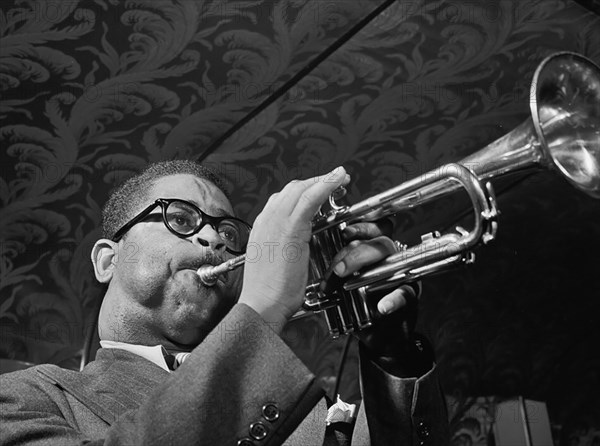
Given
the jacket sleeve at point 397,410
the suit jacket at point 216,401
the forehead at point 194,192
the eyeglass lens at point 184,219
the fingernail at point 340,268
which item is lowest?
the jacket sleeve at point 397,410

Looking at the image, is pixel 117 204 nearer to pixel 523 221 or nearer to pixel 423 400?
pixel 423 400

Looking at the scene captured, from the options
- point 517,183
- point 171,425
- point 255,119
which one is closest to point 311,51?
point 255,119

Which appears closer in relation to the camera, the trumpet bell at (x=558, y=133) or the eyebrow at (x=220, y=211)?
the trumpet bell at (x=558, y=133)

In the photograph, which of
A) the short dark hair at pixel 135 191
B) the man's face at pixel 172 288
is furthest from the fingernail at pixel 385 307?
the short dark hair at pixel 135 191

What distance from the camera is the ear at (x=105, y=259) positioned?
1.75 m

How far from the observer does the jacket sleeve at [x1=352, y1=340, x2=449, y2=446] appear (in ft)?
4.36

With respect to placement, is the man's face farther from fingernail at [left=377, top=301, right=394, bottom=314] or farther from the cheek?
fingernail at [left=377, top=301, right=394, bottom=314]

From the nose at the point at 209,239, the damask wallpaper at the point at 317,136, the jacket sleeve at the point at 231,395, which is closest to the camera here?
the jacket sleeve at the point at 231,395

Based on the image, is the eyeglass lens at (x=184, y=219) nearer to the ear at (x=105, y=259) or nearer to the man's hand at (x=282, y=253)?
the ear at (x=105, y=259)

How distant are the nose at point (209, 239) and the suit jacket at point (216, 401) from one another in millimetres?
277

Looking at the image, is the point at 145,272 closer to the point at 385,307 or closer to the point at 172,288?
the point at 172,288

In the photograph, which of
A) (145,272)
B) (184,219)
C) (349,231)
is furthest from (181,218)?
(349,231)

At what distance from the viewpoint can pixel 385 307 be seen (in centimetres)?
138

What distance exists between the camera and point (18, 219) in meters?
2.38
